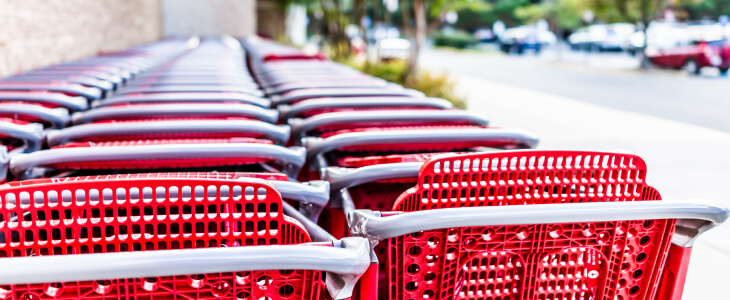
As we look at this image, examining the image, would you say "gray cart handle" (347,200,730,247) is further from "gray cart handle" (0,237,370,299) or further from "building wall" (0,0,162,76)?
"building wall" (0,0,162,76)

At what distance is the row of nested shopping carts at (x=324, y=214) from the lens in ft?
4.07

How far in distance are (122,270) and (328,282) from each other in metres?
0.42

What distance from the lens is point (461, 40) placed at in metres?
40.3

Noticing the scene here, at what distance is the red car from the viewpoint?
1872 cm

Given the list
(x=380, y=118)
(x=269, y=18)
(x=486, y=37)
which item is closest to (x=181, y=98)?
(x=380, y=118)

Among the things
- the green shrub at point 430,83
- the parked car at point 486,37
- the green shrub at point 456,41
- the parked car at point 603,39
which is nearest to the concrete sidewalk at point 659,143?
the green shrub at point 430,83

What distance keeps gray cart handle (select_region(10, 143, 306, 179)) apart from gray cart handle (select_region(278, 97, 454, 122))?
0.89 meters

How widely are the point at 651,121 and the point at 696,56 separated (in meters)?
11.1

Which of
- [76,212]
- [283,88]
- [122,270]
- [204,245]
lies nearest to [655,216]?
[204,245]

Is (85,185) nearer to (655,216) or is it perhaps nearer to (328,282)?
(328,282)

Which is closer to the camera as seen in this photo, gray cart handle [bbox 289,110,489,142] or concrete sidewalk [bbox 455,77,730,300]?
gray cart handle [bbox 289,110,489,142]

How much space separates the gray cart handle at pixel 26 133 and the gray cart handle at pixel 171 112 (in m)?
0.22

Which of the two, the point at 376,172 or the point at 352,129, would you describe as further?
the point at 352,129

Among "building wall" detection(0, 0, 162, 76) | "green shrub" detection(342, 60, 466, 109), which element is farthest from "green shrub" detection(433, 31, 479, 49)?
"building wall" detection(0, 0, 162, 76)
